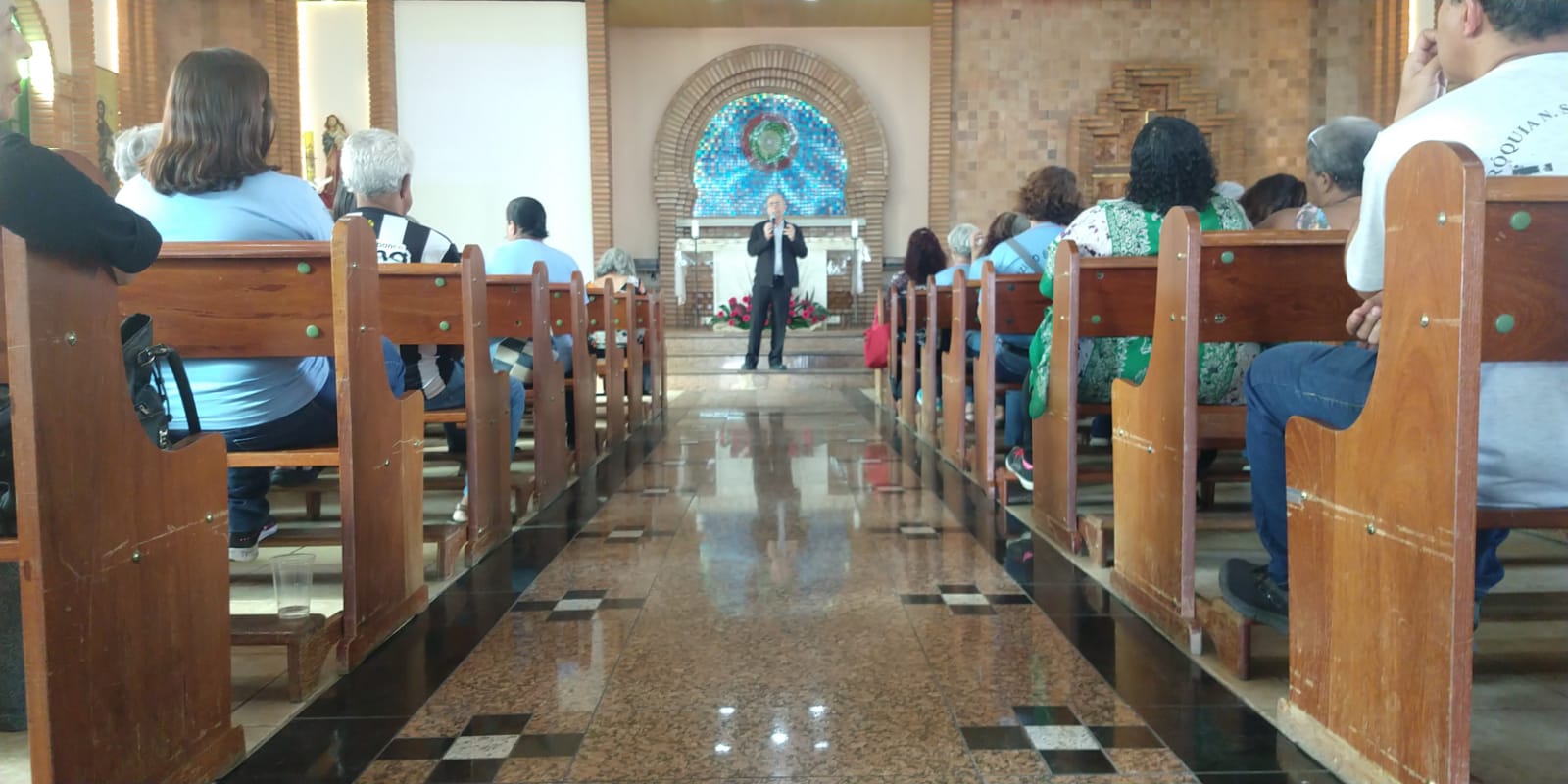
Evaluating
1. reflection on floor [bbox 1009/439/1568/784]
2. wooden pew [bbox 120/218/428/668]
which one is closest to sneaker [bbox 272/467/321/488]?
wooden pew [bbox 120/218/428/668]

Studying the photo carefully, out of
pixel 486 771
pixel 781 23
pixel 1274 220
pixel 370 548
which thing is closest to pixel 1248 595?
pixel 486 771

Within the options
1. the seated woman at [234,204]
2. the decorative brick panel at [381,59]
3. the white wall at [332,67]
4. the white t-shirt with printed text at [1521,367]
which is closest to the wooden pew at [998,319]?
the seated woman at [234,204]

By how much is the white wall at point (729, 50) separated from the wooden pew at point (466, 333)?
917 cm

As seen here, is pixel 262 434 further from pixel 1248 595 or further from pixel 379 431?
pixel 1248 595

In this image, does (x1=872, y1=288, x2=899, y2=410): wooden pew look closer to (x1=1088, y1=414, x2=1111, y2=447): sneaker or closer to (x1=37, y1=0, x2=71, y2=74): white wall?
(x1=1088, y1=414, x2=1111, y2=447): sneaker

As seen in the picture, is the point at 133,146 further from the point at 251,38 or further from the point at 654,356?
the point at 251,38

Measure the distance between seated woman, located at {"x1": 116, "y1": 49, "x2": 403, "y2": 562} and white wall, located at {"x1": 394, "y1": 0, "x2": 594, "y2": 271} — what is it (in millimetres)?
8958

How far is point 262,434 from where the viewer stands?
240 cm

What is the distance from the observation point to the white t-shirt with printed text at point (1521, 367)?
1416 mm


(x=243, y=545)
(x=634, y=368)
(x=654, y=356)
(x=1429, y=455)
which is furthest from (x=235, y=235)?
(x=654, y=356)

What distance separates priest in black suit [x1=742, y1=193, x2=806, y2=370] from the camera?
28.8ft

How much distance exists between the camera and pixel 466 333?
118 inches

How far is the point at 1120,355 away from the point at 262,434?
2256 mm

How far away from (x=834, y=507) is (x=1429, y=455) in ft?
8.24
